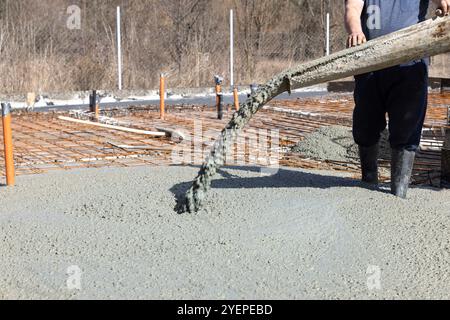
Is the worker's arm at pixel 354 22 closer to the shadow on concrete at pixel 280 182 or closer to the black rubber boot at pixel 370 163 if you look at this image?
the black rubber boot at pixel 370 163

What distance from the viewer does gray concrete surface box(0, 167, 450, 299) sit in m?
2.47

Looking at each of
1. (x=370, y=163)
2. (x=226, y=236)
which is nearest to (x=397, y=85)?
(x=370, y=163)

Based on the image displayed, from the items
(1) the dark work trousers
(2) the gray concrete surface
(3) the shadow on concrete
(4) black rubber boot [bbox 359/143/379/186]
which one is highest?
(1) the dark work trousers

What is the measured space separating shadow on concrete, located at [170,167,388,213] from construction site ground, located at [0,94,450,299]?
0.04 ft

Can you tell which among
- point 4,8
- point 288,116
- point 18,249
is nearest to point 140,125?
point 288,116

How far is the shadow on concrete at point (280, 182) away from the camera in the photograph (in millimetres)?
3803

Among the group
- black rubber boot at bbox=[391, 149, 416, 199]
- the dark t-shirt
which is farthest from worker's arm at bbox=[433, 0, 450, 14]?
black rubber boot at bbox=[391, 149, 416, 199]

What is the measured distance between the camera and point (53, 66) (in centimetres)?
1223

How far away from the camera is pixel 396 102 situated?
3852mm

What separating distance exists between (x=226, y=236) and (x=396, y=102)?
4.96ft

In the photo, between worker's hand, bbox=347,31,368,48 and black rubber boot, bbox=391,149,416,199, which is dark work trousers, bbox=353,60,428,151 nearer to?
black rubber boot, bbox=391,149,416,199

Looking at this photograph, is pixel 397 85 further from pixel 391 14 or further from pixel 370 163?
pixel 370 163

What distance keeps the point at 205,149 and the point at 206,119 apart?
2.59m
